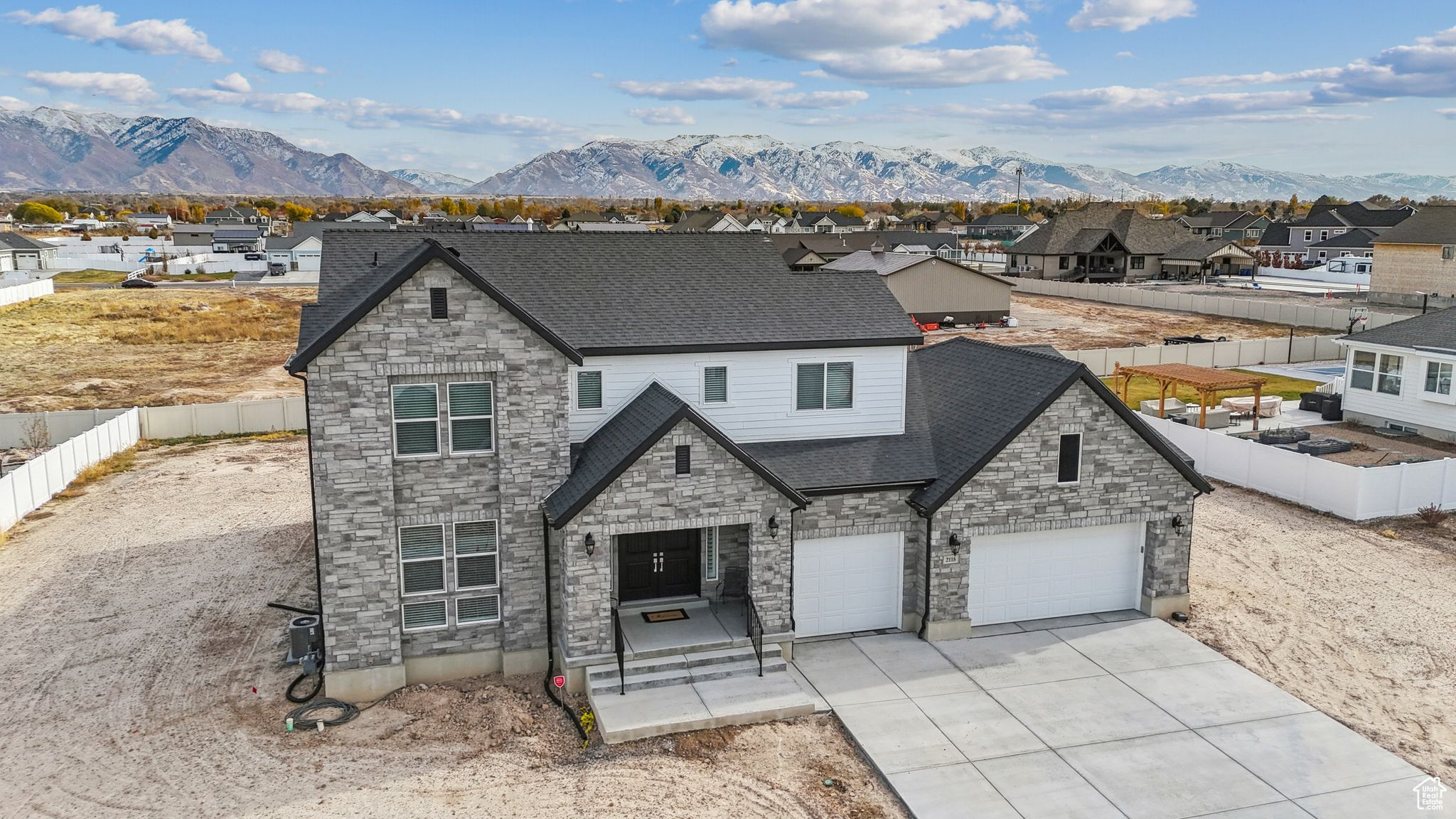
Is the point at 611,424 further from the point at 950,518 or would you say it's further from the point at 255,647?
the point at 255,647

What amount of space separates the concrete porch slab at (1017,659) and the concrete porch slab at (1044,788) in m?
2.30

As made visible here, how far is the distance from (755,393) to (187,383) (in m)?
36.0

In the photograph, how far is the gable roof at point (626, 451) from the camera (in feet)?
49.4

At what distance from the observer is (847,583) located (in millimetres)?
17766

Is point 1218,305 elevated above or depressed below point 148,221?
below

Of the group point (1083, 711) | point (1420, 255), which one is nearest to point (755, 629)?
point (1083, 711)

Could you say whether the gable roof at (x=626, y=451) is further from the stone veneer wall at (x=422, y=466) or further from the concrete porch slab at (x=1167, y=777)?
the concrete porch slab at (x=1167, y=777)

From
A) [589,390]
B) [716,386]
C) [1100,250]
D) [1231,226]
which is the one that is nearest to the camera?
[589,390]

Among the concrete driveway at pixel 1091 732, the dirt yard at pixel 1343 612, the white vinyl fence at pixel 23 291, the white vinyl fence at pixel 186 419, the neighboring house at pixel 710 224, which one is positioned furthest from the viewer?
the neighboring house at pixel 710 224

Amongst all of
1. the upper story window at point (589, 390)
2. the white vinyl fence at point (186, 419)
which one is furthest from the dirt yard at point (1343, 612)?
the white vinyl fence at point (186, 419)

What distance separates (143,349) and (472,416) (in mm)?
47659

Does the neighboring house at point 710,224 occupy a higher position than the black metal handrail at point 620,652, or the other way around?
the neighboring house at point 710,224

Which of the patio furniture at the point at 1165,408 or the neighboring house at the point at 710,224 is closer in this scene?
the patio furniture at the point at 1165,408

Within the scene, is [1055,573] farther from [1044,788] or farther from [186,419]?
[186,419]
